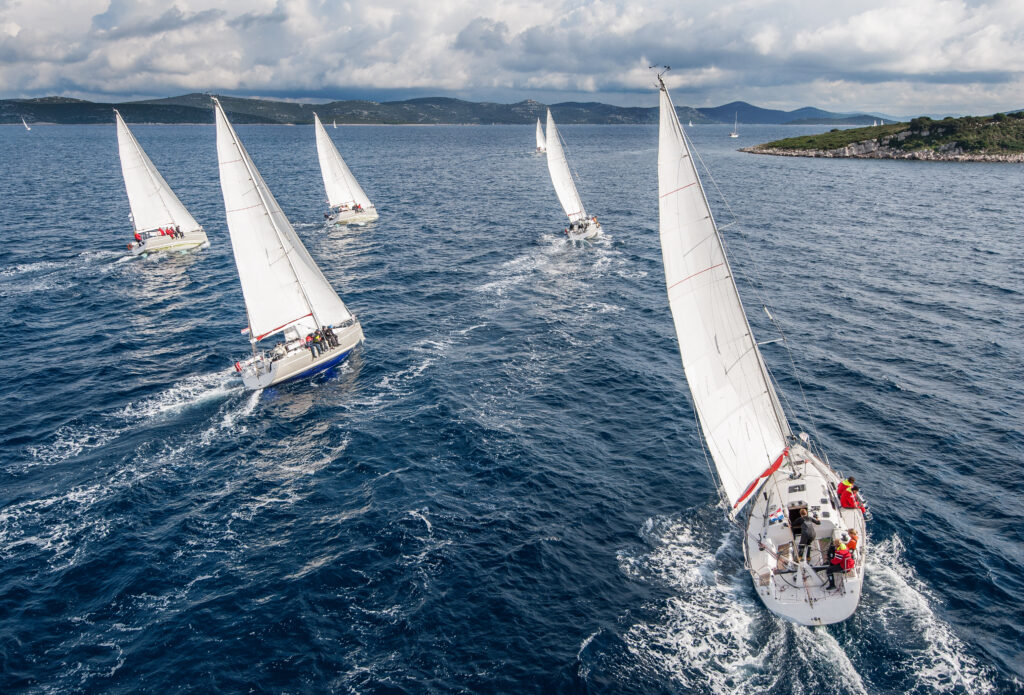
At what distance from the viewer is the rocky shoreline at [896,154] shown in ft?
528

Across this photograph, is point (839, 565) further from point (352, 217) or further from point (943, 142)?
point (943, 142)

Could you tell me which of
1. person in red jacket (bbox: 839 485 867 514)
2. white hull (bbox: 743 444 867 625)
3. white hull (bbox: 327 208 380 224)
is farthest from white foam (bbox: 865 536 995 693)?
white hull (bbox: 327 208 380 224)

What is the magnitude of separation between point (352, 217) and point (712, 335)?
77538 millimetres

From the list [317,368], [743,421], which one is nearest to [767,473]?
[743,421]

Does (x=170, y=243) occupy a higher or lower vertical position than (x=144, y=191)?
lower

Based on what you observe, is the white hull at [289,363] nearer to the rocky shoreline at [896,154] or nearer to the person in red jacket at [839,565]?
the person in red jacket at [839,565]

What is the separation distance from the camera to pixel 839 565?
75.8ft

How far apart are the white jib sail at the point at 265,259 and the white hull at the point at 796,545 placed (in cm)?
3475

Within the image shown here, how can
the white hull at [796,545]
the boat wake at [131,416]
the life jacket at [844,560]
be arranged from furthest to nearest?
1. the boat wake at [131,416]
2. the life jacket at [844,560]
3. the white hull at [796,545]

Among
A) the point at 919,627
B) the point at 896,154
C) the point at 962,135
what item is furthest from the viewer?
the point at 896,154

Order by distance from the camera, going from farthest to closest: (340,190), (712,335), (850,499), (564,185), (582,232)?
(340,190) < (564,185) < (582,232) < (712,335) < (850,499)

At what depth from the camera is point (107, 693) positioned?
69.2ft

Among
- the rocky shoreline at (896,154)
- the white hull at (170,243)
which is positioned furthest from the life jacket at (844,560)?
the rocky shoreline at (896,154)

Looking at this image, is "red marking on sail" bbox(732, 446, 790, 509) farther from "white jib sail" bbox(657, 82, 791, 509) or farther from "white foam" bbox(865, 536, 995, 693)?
"white foam" bbox(865, 536, 995, 693)
